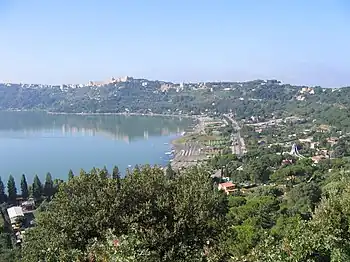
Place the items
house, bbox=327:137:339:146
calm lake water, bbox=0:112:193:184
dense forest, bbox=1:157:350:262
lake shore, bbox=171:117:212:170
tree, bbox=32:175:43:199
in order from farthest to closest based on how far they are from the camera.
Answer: house, bbox=327:137:339:146, calm lake water, bbox=0:112:193:184, lake shore, bbox=171:117:212:170, tree, bbox=32:175:43:199, dense forest, bbox=1:157:350:262

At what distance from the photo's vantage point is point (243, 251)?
535 cm

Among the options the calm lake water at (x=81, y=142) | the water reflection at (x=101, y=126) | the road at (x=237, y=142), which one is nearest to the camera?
the calm lake water at (x=81, y=142)

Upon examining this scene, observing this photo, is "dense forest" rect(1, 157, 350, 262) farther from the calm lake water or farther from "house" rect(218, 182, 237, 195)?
the calm lake water

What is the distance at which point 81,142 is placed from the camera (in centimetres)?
3731

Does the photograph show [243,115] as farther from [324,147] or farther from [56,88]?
[56,88]

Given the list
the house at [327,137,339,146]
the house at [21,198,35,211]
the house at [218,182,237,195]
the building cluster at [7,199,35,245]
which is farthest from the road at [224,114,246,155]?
the building cluster at [7,199,35,245]

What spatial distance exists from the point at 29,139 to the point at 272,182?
89.6 ft

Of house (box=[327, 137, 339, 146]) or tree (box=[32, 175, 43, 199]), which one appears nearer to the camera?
tree (box=[32, 175, 43, 199])

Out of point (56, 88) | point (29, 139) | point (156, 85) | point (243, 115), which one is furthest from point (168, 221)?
point (56, 88)

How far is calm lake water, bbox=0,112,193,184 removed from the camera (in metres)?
26.7

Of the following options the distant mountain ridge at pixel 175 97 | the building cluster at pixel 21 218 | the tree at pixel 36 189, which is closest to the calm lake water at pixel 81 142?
the tree at pixel 36 189

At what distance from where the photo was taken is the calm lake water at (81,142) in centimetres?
2669

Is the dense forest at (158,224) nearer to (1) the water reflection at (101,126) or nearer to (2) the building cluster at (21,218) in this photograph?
(2) the building cluster at (21,218)

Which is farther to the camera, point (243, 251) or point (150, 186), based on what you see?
point (243, 251)
